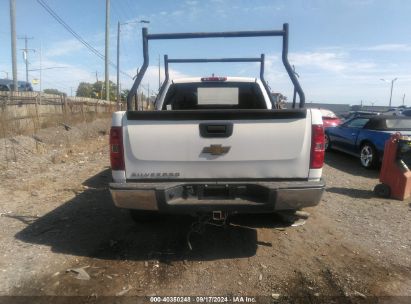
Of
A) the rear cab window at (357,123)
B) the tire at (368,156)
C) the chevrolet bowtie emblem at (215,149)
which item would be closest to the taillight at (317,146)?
the chevrolet bowtie emblem at (215,149)

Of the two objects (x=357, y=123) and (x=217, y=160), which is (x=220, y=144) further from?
(x=357, y=123)

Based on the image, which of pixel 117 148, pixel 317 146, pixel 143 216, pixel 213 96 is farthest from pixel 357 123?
pixel 117 148

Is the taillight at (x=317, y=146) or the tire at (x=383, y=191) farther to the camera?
the tire at (x=383, y=191)

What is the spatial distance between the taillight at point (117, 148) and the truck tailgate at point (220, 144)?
0.14ft

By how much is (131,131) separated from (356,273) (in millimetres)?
2655

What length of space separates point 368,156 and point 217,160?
22.7 ft

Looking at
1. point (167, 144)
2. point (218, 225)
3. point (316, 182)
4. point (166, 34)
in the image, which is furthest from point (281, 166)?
point (166, 34)

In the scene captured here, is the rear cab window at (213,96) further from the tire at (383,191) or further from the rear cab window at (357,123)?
the rear cab window at (357,123)

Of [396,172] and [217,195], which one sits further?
[396,172]

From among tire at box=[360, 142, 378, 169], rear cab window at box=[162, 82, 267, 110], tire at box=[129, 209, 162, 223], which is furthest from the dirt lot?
tire at box=[360, 142, 378, 169]

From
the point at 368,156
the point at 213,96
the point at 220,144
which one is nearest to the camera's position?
the point at 220,144

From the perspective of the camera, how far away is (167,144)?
144 inches

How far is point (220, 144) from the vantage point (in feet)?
12.1

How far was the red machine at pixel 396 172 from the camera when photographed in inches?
257
